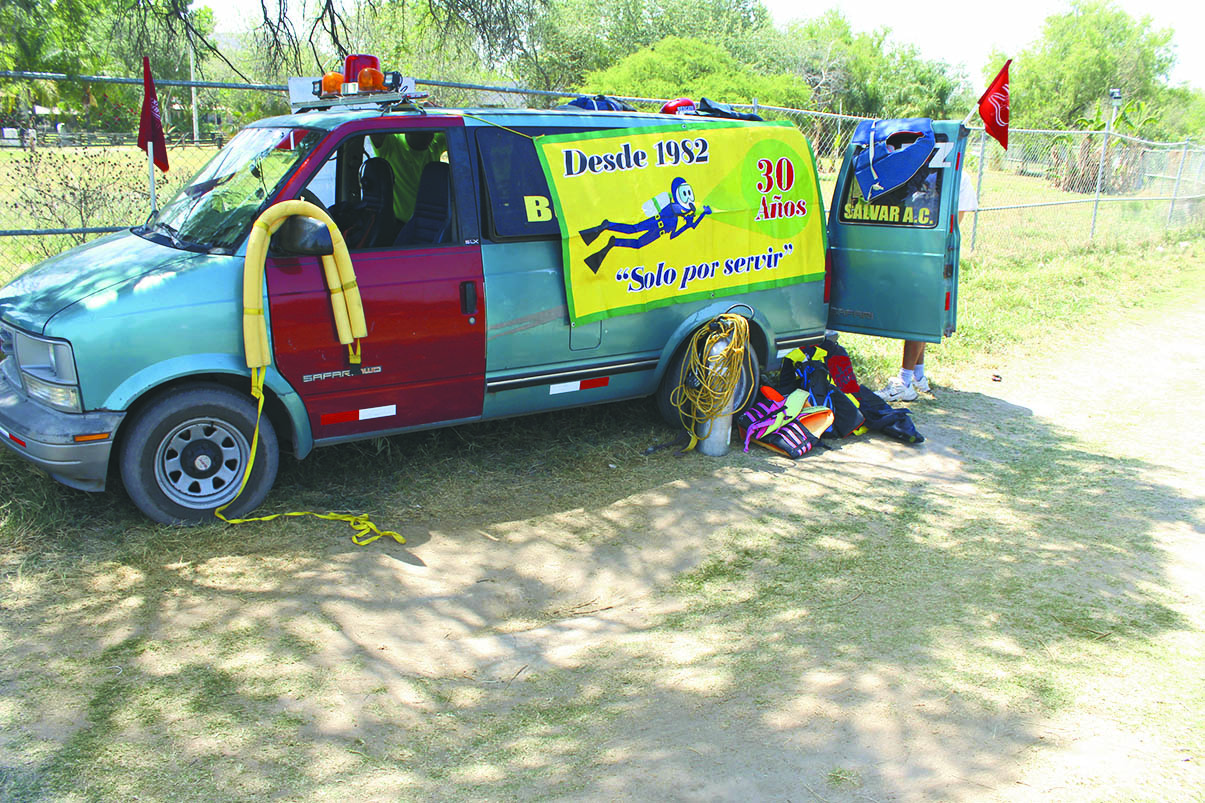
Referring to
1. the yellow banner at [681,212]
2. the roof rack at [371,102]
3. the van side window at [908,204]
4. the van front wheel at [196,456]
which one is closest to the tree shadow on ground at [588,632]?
the van front wheel at [196,456]

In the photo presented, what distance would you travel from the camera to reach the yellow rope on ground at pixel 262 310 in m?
4.55

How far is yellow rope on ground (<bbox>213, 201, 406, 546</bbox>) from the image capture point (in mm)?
4547

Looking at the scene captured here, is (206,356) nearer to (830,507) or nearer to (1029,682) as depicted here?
(830,507)

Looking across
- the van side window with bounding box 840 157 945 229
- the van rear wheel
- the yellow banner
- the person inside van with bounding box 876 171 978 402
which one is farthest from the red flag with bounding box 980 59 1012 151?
the van rear wheel

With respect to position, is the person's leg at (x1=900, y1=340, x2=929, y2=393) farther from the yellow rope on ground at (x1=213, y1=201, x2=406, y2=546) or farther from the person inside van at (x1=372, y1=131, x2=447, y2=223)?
the yellow rope on ground at (x1=213, y1=201, x2=406, y2=546)

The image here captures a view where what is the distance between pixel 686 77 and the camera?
105ft

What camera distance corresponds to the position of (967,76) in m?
52.9

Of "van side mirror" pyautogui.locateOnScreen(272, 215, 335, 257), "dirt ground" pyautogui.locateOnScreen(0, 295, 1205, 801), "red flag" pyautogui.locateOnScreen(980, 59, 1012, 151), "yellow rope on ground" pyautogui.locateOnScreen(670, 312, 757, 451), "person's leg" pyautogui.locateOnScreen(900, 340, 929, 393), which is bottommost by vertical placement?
"dirt ground" pyautogui.locateOnScreen(0, 295, 1205, 801)

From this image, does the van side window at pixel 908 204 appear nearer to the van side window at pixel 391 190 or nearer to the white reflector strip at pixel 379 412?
the van side window at pixel 391 190

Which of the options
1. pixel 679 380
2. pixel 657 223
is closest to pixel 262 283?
pixel 657 223

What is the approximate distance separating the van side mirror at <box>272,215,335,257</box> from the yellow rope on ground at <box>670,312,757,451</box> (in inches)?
103

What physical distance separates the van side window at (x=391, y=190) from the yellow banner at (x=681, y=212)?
653mm

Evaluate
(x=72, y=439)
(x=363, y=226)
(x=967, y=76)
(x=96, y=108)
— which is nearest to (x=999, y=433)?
(x=363, y=226)

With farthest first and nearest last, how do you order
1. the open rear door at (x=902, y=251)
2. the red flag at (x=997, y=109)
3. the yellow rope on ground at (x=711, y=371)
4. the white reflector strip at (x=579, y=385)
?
the red flag at (x=997, y=109) < the open rear door at (x=902, y=251) < the yellow rope on ground at (x=711, y=371) < the white reflector strip at (x=579, y=385)
